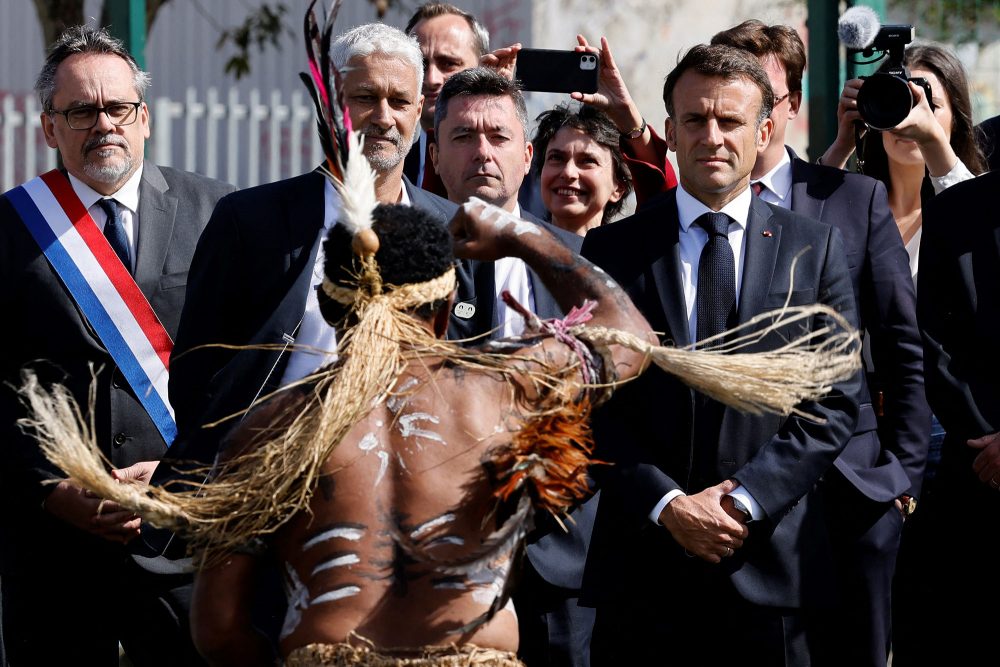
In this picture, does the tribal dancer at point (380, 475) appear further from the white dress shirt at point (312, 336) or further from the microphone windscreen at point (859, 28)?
the microphone windscreen at point (859, 28)

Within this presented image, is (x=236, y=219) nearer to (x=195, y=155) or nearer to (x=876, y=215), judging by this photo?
(x=876, y=215)

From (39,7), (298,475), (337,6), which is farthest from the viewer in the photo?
(39,7)

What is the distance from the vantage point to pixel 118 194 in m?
4.89

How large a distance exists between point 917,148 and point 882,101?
422mm

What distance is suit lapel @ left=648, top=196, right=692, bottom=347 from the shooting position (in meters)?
4.05

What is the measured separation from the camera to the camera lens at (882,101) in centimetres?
467

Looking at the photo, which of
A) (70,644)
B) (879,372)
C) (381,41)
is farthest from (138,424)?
(879,372)

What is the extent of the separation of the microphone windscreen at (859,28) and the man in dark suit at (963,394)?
66cm

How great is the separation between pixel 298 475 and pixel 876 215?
2449 mm

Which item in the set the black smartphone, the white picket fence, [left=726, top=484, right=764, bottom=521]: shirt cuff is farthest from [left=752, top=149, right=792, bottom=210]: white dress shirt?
the white picket fence

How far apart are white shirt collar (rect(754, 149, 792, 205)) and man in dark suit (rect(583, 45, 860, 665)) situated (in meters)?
0.48

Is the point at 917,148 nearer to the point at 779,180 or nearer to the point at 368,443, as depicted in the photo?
the point at 779,180

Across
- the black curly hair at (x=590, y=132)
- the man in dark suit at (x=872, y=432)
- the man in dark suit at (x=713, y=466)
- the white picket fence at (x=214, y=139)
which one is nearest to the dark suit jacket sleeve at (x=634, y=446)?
the man in dark suit at (x=713, y=466)

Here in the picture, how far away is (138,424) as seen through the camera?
15.4ft
